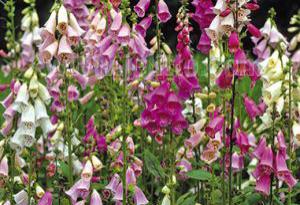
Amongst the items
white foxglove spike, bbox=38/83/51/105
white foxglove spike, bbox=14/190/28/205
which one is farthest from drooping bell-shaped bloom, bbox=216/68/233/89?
white foxglove spike, bbox=14/190/28/205

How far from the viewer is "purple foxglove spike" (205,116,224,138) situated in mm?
3479

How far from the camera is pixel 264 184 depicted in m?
3.50

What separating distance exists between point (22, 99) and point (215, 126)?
948 millimetres

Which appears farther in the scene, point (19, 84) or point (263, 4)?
point (263, 4)

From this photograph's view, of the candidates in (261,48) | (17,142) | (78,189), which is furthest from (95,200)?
(261,48)

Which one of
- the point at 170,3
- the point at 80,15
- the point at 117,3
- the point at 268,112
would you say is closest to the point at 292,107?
the point at 268,112

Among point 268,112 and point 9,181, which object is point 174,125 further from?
point 9,181

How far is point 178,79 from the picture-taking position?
137 inches

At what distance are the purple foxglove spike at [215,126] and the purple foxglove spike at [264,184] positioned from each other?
0.32m

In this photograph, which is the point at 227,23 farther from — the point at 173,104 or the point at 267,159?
the point at 267,159

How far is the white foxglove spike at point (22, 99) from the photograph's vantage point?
3480mm

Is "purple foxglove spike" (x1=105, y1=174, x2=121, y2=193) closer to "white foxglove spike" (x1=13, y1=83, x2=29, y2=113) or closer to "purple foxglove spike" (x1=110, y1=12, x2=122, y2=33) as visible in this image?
"white foxglove spike" (x1=13, y1=83, x2=29, y2=113)

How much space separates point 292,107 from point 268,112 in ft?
0.61

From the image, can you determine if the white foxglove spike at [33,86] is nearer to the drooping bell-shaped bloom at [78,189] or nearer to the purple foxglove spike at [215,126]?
the drooping bell-shaped bloom at [78,189]
